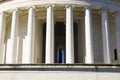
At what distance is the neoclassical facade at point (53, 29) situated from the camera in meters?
50.2

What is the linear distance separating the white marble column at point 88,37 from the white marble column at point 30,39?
29.4 ft

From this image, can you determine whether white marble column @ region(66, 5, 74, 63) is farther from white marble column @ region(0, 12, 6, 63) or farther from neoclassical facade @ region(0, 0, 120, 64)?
white marble column @ region(0, 12, 6, 63)

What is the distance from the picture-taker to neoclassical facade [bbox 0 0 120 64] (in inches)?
1975

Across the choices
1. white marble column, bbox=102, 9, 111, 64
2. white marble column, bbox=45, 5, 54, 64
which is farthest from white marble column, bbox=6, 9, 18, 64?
white marble column, bbox=102, 9, 111, 64

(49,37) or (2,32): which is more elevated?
(2,32)

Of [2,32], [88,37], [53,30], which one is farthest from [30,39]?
[88,37]

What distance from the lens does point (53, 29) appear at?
2000 inches

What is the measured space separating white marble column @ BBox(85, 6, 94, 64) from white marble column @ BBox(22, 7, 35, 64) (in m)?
8.97

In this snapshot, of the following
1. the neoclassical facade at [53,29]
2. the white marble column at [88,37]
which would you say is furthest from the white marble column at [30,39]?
the white marble column at [88,37]

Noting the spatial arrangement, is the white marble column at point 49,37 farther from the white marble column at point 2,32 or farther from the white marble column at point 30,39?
the white marble column at point 2,32

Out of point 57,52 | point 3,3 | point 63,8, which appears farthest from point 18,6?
point 57,52

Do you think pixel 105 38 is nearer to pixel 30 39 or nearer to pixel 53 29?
pixel 53 29

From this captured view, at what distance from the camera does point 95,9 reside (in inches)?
2115

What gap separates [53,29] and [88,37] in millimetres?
5983
